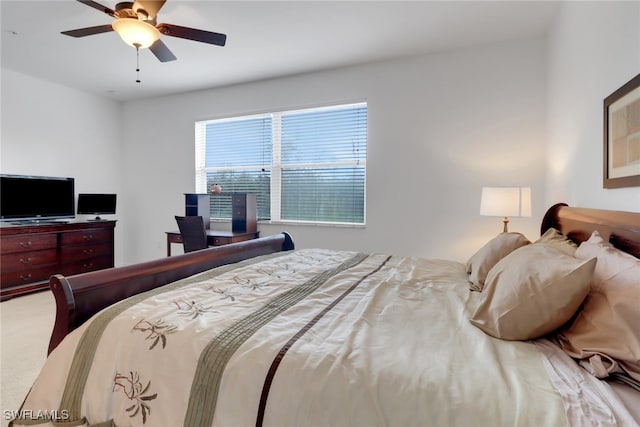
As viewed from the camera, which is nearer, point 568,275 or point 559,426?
point 559,426

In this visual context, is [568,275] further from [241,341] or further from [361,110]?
[361,110]

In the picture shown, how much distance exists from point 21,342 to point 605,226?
3938 millimetres

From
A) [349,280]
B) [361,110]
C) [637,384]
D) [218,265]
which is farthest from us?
[361,110]

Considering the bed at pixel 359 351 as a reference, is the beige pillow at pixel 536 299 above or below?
above

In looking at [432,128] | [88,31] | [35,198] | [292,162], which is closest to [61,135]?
[35,198]

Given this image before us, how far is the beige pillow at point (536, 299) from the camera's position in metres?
0.99

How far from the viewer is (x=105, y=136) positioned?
4.96 meters

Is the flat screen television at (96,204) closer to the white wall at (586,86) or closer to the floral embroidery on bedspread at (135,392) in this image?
the floral embroidery on bedspread at (135,392)

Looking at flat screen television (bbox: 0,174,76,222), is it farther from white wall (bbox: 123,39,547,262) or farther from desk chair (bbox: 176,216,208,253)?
white wall (bbox: 123,39,547,262)

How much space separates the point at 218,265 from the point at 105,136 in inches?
169

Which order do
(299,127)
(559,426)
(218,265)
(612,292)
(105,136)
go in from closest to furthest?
1. (559,426)
2. (612,292)
3. (218,265)
4. (299,127)
5. (105,136)

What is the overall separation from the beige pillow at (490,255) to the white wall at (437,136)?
1528mm

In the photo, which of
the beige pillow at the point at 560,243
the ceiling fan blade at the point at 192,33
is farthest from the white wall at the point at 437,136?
the ceiling fan blade at the point at 192,33

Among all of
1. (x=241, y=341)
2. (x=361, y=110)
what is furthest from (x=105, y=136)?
(x=241, y=341)
